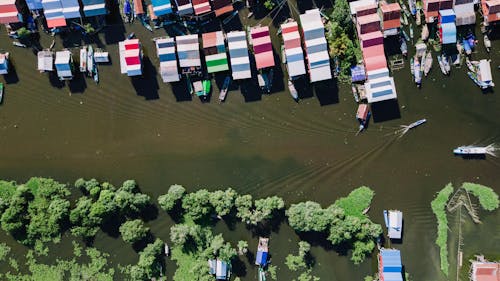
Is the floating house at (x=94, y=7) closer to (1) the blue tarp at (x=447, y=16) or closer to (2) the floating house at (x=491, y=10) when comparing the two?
(1) the blue tarp at (x=447, y=16)

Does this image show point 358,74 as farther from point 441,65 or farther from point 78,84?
point 78,84

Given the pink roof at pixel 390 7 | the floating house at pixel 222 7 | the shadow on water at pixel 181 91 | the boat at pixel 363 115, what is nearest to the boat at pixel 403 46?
the pink roof at pixel 390 7

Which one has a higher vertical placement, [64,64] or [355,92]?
[64,64]

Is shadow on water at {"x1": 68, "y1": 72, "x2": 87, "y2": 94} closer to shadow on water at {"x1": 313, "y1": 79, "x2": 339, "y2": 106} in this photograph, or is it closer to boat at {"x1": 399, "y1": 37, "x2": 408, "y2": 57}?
shadow on water at {"x1": 313, "y1": 79, "x2": 339, "y2": 106}

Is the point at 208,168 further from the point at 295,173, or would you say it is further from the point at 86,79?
the point at 86,79

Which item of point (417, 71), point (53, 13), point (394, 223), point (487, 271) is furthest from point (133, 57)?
point (487, 271)

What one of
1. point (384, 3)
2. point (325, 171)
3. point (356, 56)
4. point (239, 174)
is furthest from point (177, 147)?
point (384, 3)

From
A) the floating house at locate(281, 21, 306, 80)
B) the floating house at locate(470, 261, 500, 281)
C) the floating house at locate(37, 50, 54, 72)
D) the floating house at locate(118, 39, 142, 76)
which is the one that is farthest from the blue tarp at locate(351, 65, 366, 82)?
the floating house at locate(37, 50, 54, 72)
